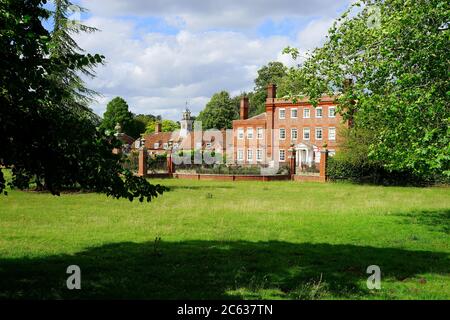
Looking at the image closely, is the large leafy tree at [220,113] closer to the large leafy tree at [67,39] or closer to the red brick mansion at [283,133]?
the red brick mansion at [283,133]

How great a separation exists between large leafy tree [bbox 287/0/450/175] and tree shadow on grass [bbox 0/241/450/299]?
120 inches

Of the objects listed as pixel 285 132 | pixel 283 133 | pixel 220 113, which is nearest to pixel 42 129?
pixel 285 132

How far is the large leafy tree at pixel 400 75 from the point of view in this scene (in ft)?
38.4

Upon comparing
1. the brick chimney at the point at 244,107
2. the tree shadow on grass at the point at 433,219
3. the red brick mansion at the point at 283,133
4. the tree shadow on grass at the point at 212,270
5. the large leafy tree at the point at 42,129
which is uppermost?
the brick chimney at the point at 244,107

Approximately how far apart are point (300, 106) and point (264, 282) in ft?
178

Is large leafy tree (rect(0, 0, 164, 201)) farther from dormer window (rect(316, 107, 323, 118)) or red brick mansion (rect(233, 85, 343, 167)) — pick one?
dormer window (rect(316, 107, 323, 118))

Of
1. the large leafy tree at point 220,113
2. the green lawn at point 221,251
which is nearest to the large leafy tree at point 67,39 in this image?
the green lawn at point 221,251

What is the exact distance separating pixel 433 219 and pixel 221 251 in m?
9.52

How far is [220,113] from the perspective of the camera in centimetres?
8875

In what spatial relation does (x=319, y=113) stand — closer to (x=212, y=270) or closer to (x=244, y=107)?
(x=244, y=107)

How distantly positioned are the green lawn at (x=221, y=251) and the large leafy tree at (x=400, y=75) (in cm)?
253

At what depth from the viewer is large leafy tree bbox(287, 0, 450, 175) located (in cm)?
1170

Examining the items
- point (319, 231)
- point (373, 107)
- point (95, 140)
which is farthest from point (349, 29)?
point (95, 140)

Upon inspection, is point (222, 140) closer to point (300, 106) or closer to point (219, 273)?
point (300, 106)
